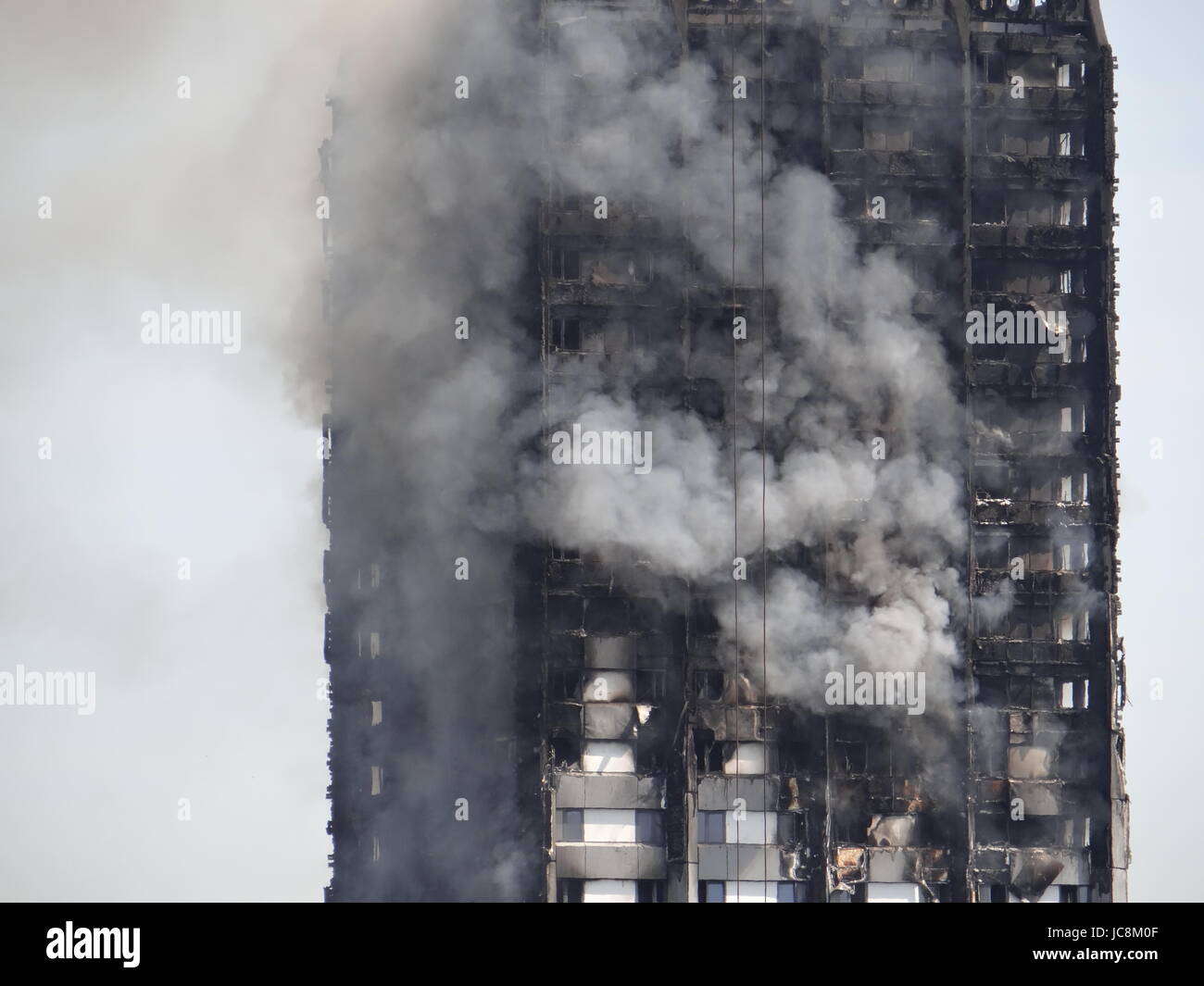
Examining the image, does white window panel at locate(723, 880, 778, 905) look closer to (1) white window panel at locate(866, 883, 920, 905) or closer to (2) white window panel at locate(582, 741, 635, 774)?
(1) white window panel at locate(866, 883, 920, 905)

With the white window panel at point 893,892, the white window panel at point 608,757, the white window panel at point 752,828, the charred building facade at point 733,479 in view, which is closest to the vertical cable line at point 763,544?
the charred building facade at point 733,479

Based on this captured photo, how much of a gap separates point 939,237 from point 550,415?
813cm

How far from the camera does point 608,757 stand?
33750 mm

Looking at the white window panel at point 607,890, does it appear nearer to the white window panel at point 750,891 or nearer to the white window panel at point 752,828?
the white window panel at point 750,891

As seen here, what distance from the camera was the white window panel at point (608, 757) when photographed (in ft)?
111

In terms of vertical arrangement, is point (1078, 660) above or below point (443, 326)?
below

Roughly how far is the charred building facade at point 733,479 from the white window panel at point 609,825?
0.07 m

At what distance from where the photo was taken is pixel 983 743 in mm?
34375

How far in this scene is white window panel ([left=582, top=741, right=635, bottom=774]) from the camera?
33.7m

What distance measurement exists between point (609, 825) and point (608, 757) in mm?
1267

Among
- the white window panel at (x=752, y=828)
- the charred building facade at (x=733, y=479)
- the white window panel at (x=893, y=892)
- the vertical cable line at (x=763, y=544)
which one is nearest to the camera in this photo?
the charred building facade at (x=733, y=479)

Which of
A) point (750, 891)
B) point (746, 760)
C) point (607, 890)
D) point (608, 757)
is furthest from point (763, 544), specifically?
point (607, 890)
